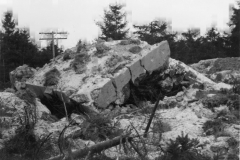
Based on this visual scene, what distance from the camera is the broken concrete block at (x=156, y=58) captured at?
10.1 m

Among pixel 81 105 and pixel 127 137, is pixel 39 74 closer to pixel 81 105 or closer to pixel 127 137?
pixel 81 105

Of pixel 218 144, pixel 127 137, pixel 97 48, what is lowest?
pixel 218 144

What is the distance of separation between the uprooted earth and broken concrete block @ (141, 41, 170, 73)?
0.03 m

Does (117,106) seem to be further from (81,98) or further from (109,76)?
(81,98)

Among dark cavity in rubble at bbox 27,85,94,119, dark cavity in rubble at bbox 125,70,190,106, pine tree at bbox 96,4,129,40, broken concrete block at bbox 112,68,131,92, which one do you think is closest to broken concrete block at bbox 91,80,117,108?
broken concrete block at bbox 112,68,131,92

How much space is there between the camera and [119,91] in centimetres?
933

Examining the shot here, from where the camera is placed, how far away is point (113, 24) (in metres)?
27.6

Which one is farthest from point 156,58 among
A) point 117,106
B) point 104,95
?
point 104,95

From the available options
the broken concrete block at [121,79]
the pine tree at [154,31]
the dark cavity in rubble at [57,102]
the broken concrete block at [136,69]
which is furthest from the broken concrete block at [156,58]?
the pine tree at [154,31]

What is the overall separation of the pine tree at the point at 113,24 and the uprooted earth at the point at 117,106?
1538 cm

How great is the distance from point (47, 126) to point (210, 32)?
2255cm

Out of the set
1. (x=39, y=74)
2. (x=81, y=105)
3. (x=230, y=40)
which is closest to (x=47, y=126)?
(x=81, y=105)

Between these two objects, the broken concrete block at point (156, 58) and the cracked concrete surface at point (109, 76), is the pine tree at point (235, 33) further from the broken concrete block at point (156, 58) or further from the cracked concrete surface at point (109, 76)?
the cracked concrete surface at point (109, 76)

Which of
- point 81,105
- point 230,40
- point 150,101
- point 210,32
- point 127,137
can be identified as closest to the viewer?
point 127,137
